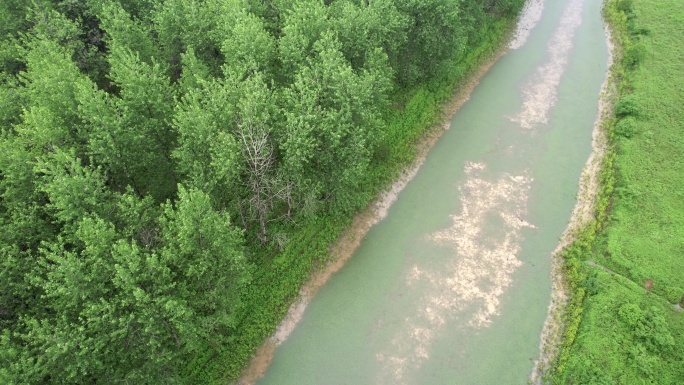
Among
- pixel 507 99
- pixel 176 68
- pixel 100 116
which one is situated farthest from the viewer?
pixel 507 99

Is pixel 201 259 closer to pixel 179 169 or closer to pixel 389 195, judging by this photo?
pixel 179 169

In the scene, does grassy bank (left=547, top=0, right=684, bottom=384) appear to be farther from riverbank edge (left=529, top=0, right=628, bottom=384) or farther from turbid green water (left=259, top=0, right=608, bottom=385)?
turbid green water (left=259, top=0, right=608, bottom=385)

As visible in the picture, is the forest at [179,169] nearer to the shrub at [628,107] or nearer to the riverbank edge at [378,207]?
the riverbank edge at [378,207]

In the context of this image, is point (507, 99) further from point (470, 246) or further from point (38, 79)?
point (38, 79)

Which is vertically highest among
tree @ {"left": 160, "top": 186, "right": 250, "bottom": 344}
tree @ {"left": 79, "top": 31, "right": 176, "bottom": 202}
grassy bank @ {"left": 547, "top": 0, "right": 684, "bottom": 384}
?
tree @ {"left": 79, "top": 31, "right": 176, "bottom": 202}

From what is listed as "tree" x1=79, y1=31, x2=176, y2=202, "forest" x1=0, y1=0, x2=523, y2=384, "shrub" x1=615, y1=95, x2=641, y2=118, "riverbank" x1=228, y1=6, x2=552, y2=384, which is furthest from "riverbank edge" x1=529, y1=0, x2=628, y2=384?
"tree" x1=79, y1=31, x2=176, y2=202

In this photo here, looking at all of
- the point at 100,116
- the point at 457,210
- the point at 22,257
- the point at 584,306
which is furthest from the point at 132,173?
the point at 584,306
